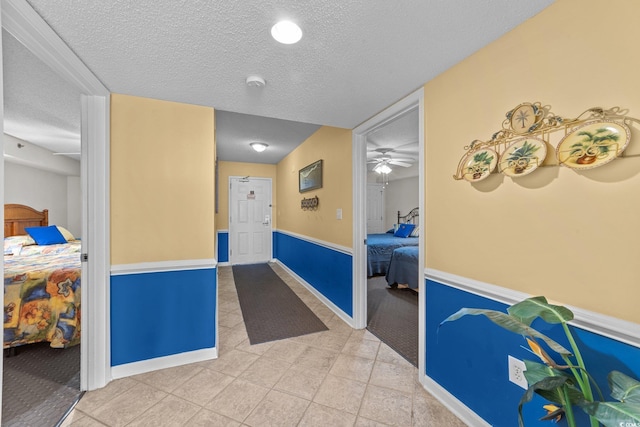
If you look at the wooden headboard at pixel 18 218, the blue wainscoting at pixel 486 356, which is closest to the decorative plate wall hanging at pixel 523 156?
A: the blue wainscoting at pixel 486 356

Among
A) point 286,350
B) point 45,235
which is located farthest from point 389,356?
point 45,235

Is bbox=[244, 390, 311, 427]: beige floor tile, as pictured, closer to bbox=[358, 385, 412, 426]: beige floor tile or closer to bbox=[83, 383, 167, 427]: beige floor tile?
bbox=[358, 385, 412, 426]: beige floor tile

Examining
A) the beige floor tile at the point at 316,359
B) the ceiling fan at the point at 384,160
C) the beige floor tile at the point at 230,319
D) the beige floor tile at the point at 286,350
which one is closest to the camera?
the beige floor tile at the point at 316,359

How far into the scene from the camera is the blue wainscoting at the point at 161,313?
192 cm

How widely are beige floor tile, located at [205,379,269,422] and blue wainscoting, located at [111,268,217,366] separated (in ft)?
1.64

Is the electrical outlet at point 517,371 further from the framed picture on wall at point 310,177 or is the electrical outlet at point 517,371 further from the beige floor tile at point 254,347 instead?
the framed picture on wall at point 310,177

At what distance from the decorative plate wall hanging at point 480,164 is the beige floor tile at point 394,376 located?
4.84ft

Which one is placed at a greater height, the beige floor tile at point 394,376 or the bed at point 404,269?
the bed at point 404,269

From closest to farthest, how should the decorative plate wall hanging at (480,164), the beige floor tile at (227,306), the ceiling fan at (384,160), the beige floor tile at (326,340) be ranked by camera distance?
the decorative plate wall hanging at (480,164) < the beige floor tile at (326,340) < the beige floor tile at (227,306) < the ceiling fan at (384,160)

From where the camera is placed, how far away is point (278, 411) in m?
1.58

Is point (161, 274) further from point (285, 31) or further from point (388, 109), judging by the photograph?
point (388, 109)

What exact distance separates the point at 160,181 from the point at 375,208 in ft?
19.5

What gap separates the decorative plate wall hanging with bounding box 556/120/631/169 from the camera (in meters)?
0.93

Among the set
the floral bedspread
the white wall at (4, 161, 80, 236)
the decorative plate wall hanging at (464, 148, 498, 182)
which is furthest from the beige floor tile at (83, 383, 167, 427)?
the white wall at (4, 161, 80, 236)
